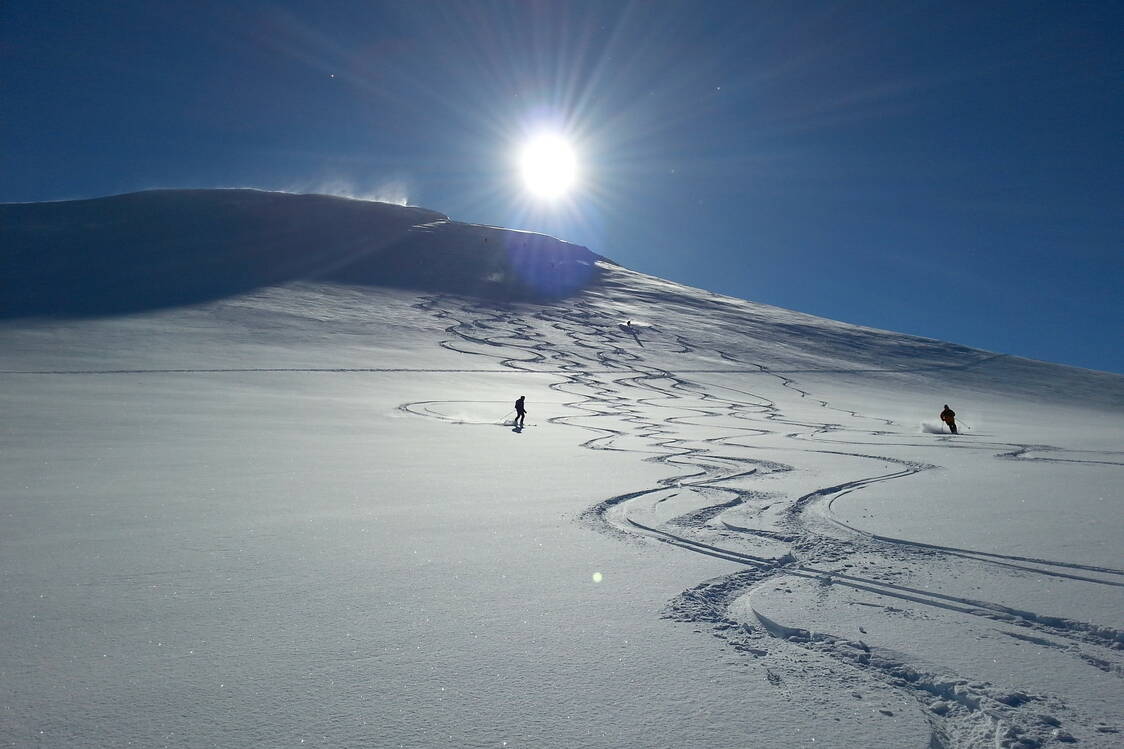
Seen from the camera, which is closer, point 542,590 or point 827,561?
point 542,590

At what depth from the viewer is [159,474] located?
741 cm

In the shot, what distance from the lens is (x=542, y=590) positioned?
402 centimetres

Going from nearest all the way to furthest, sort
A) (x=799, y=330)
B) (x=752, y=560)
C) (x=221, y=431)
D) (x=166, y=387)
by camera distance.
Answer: (x=752, y=560)
(x=221, y=431)
(x=166, y=387)
(x=799, y=330)

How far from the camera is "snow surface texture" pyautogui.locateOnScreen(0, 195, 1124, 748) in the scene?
8.77 ft

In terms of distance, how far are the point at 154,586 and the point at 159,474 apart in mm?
4128

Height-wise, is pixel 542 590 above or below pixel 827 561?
below

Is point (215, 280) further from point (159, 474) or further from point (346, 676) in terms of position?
point (346, 676)

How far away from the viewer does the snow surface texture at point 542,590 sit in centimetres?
267

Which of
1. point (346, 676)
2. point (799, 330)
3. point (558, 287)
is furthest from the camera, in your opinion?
point (558, 287)

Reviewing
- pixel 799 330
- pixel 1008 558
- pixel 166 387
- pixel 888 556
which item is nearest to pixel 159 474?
pixel 888 556

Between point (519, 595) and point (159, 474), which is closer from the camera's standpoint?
point (519, 595)

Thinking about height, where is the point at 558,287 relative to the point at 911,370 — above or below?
above

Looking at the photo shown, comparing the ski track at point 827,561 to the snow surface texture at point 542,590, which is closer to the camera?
the snow surface texture at point 542,590

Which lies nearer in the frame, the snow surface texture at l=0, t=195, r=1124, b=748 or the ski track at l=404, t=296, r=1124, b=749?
the snow surface texture at l=0, t=195, r=1124, b=748
